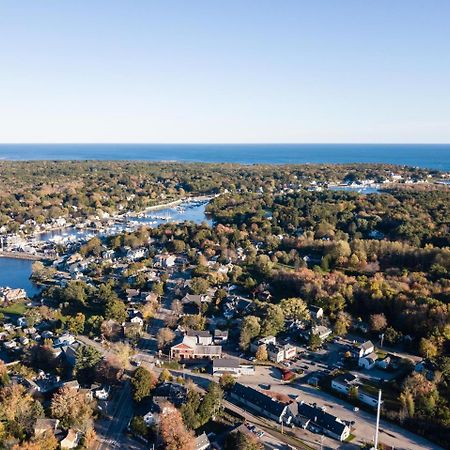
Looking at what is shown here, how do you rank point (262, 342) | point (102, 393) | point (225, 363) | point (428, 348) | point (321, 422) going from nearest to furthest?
point (321, 422), point (102, 393), point (225, 363), point (428, 348), point (262, 342)

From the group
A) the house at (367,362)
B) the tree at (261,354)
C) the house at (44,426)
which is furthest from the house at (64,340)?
the house at (367,362)

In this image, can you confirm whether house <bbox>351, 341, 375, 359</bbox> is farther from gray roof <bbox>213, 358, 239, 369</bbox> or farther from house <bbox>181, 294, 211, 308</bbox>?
house <bbox>181, 294, 211, 308</bbox>

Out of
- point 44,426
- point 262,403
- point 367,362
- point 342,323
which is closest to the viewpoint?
point 44,426

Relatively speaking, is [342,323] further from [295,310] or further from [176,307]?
[176,307]

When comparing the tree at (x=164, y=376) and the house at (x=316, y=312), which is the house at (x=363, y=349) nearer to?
the house at (x=316, y=312)

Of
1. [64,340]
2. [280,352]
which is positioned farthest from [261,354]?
[64,340]

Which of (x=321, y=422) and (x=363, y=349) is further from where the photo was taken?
(x=363, y=349)

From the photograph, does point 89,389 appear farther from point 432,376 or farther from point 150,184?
point 150,184
